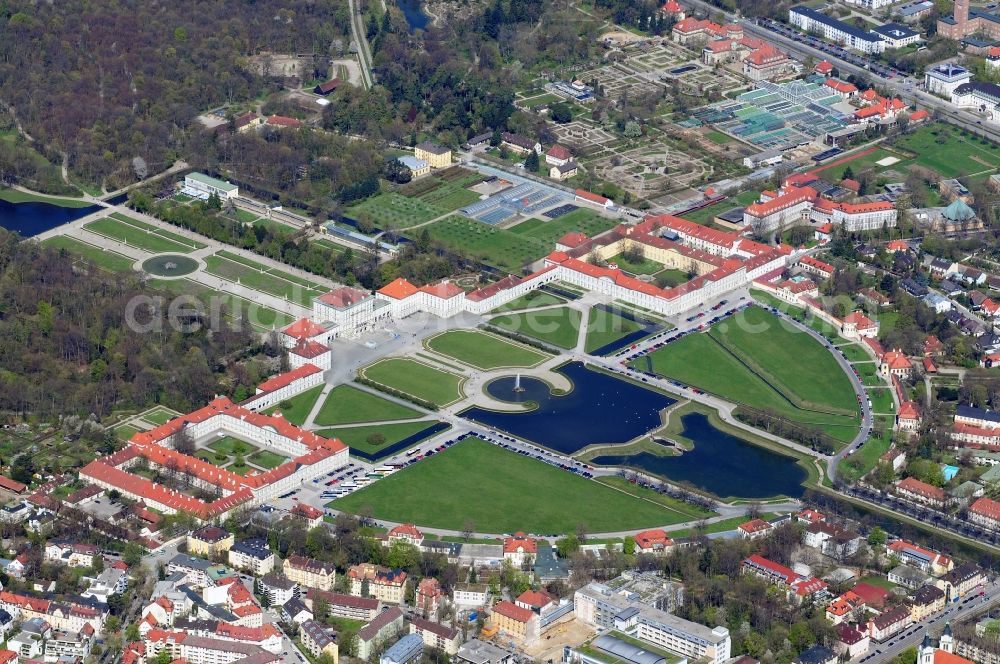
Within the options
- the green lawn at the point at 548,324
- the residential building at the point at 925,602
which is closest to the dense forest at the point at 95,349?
the green lawn at the point at 548,324

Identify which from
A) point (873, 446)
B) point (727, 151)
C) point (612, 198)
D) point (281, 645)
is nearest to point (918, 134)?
point (727, 151)

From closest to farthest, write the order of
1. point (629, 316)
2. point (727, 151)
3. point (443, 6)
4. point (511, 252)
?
point (629, 316)
point (511, 252)
point (727, 151)
point (443, 6)

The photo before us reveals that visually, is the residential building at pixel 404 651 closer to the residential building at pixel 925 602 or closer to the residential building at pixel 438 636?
the residential building at pixel 438 636

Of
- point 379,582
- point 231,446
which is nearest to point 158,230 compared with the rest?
point 231,446

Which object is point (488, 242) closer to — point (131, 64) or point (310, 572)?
point (131, 64)

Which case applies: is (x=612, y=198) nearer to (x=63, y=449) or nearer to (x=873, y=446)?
(x=873, y=446)

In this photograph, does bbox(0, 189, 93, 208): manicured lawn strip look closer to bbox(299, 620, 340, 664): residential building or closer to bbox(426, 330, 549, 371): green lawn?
bbox(426, 330, 549, 371): green lawn

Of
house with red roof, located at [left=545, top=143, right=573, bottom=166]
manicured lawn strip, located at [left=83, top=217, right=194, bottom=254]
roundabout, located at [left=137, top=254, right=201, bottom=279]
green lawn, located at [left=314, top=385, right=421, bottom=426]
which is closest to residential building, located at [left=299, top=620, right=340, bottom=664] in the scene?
green lawn, located at [left=314, top=385, right=421, bottom=426]
